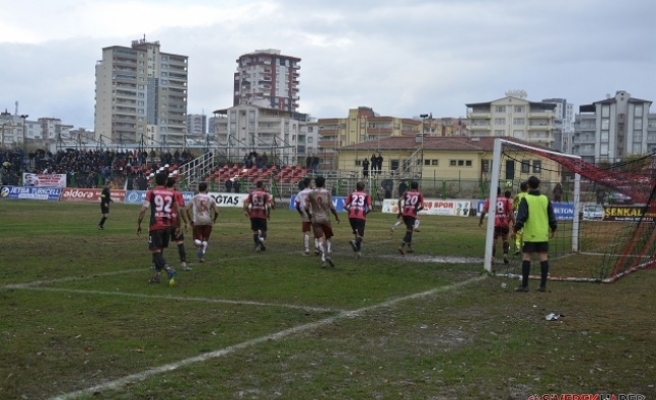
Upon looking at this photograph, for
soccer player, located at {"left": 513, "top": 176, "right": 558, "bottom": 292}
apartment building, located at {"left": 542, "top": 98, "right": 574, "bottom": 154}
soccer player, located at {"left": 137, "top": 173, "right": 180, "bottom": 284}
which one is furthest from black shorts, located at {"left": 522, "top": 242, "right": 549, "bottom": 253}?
apartment building, located at {"left": 542, "top": 98, "right": 574, "bottom": 154}

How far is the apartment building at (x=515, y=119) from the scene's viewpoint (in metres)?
113

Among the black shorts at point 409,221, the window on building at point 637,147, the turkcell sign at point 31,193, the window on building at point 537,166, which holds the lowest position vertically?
the turkcell sign at point 31,193

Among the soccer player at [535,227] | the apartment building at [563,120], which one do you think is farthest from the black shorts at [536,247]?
the apartment building at [563,120]

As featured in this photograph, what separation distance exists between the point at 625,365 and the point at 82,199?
5500 centimetres

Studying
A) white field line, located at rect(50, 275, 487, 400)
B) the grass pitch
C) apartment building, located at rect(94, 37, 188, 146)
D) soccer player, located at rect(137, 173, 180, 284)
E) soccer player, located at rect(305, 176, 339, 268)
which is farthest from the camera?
apartment building, located at rect(94, 37, 188, 146)

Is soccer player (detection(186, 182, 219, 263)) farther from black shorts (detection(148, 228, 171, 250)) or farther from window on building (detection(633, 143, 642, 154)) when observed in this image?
window on building (detection(633, 143, 642, 154))

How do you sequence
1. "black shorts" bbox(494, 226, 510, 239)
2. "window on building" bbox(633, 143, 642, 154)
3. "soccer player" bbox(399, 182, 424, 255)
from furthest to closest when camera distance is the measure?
"window on building" bbox(633, 143, 642, 154) → "soccer player" bbox(399, 182, 424, 255) → "black shorts" bbox(494, 226, 510, 239)

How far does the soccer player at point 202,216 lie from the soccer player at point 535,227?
6922 millimetres

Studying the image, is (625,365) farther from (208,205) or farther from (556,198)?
(556,198)

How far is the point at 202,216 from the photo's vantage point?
1791 centimetres

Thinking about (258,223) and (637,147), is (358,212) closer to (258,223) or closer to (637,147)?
(258,223)

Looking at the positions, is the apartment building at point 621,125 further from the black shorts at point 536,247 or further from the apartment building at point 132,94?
the black shorts at point 536,247

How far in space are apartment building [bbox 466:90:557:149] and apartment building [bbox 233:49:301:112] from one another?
63.3 meters

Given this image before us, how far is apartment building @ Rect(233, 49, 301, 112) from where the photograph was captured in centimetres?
17438
